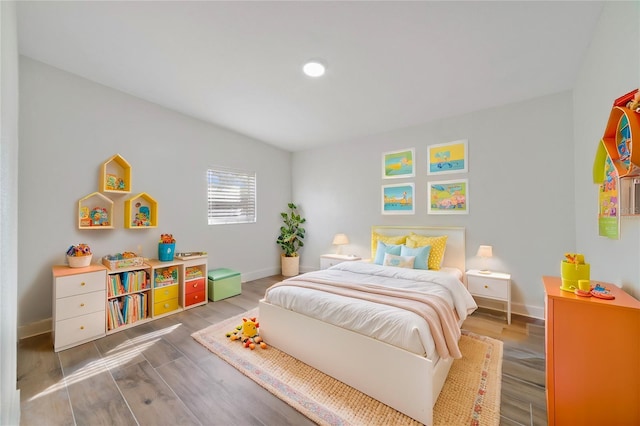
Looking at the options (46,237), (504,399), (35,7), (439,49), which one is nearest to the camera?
(504,399)

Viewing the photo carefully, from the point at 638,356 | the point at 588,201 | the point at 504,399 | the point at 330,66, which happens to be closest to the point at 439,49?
Result: the point at 330,66

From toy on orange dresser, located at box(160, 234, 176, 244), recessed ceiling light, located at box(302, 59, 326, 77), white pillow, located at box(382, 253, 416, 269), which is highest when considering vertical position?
recessed ceiling light, located at box(302, 59, 326, 77)

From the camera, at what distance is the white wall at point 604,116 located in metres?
1.36

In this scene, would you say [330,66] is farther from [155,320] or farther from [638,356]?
[155,320]

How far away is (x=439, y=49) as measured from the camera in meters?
2.20

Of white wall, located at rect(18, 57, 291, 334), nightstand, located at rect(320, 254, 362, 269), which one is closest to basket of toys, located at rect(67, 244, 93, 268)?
white wall, located at rect(18, 57, 291, 334)

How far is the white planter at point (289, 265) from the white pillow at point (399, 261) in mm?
2200

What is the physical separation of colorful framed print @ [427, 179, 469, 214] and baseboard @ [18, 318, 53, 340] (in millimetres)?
4726

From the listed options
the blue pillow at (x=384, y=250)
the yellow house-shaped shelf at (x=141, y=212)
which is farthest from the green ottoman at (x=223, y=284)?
the blue pillow at (x=384, y=250)

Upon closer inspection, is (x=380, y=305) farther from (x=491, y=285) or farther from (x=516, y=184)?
(x=516, y=184)

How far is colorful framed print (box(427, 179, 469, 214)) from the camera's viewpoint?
131 inches

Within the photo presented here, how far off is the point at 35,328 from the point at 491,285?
16.1 ft

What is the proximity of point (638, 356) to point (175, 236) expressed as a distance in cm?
434

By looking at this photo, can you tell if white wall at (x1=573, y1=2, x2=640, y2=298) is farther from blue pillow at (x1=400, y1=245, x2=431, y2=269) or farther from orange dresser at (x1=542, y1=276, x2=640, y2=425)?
blue pillow at (x1=400, y1=245, x2=431, y2=269)
